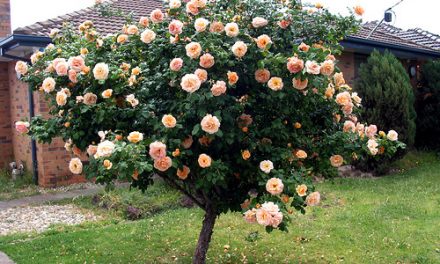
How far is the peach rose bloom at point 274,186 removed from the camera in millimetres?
3285

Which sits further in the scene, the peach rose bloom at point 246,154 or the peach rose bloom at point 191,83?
the peach rose bloom at point 246,154

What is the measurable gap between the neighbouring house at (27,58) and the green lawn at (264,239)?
299 cm

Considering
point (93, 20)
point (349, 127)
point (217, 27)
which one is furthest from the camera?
point (93, 20)

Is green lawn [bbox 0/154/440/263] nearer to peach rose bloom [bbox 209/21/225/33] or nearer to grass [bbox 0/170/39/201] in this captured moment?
peach rose bloom [bbox 209/21/225/33]

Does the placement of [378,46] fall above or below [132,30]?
below

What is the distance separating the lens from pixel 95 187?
9.33 metres

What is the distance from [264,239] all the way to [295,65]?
2.98 meters

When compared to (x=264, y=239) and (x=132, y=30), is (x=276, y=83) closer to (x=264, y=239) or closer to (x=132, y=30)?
(x=132, y=30)

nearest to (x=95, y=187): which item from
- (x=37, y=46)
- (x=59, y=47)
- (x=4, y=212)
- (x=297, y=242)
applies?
(x=4, y=212)

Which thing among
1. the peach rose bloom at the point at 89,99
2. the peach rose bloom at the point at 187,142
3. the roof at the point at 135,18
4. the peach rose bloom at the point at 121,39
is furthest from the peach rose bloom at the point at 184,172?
the roof at the point at 135,18

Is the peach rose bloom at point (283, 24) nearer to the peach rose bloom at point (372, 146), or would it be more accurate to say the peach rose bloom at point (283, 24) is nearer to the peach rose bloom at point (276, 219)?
the peach rose bloom at point (372, 146)

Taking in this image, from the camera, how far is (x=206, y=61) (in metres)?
3.29

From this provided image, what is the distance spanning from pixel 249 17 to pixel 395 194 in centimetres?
526

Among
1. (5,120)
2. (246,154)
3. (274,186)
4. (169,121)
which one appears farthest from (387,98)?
(5,120)
